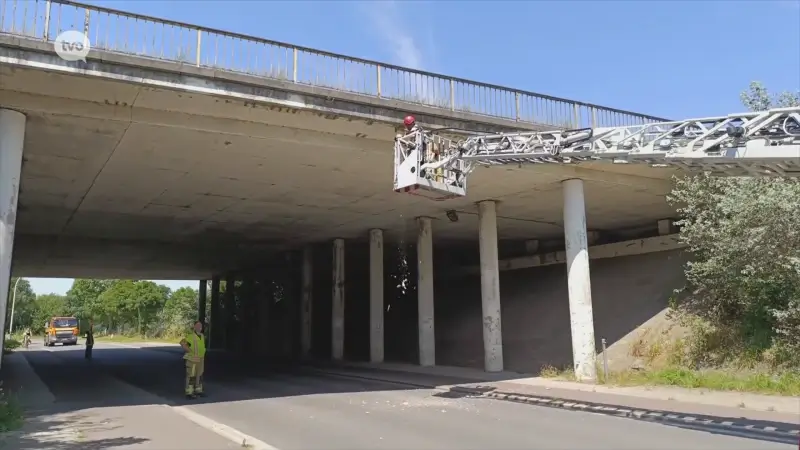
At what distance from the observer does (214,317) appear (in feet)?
168

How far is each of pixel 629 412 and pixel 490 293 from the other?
10343 millimetres

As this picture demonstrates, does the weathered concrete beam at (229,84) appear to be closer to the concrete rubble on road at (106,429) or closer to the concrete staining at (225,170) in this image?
the concrete staining at (225,170)

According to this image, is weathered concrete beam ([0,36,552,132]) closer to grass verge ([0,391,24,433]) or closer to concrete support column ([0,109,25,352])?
concrete support column ([0,109,25,352])

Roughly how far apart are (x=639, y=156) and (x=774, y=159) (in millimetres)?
2532

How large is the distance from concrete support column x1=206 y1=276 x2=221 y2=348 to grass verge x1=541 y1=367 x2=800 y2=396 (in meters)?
38.9

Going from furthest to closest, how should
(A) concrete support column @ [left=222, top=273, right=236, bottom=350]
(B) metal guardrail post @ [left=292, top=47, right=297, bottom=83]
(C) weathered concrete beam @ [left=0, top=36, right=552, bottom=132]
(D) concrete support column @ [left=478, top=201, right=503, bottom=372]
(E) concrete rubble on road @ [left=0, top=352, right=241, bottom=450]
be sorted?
(A) concrete support column @ [left=222, top=273, right=236, bottom=350]
(D) concrete support column @ [left=478, top=201, right=503, bottom=372]
(B) metal guardrail post @ [left=292, top=47, right=297, bottom=83]
(C) weathered concrete beam @ [left=0, top=36, right=552, bottom=132]
(E) concrete rubble on road @ [left=0, top=352, right=241, bottom=450]

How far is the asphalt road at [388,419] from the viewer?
8.80 m

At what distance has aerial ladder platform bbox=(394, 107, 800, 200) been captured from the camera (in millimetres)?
8867

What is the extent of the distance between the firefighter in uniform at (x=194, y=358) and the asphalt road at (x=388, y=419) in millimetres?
410

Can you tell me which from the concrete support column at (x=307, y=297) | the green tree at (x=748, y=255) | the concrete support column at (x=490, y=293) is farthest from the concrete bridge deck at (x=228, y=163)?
the concrete support column at (x=307, y=297)

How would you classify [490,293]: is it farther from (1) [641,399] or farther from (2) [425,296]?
(1) [641,399]

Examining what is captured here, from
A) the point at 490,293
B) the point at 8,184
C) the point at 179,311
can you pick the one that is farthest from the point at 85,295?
the point at 8,184

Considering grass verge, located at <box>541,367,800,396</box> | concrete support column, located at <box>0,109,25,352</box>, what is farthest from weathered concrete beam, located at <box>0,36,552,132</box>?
grass verge, located at <box>541,367,800,396</box>

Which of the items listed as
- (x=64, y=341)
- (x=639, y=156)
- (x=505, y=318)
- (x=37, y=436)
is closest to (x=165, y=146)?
(x=37, y=436)
